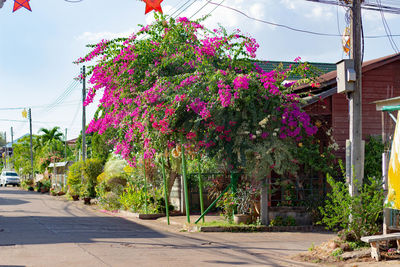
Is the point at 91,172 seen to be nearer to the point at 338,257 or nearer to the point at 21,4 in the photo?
the point at 21,4

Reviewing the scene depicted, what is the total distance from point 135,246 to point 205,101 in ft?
16.6

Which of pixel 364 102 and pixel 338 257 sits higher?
pixel 364 102

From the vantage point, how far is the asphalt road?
9.59 metres

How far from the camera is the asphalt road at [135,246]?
9586 millimetres

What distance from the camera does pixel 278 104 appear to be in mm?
14641

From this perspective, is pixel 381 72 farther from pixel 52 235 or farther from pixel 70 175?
pixel 70 175

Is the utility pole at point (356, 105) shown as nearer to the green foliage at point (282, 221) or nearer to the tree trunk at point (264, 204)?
the tree trunk at point (264, 204)

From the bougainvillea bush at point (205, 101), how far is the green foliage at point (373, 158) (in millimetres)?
2085

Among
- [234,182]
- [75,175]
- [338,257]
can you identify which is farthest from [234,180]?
[75,175]

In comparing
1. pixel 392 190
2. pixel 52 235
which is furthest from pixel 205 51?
pixel 392 190

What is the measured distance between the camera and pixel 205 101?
14.8m

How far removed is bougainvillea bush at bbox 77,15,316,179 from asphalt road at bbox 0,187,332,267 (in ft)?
7.91

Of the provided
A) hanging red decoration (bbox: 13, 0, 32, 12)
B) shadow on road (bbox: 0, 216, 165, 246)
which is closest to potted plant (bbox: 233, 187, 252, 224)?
shadow on road (bbox: 0, 216, 165, 246)

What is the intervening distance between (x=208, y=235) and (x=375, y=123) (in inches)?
264
